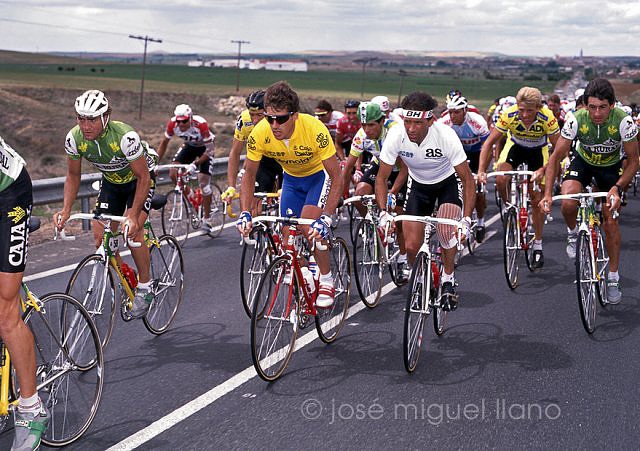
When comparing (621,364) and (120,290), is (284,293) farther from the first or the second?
(621,364)

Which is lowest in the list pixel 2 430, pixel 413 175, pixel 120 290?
pixel 2 430

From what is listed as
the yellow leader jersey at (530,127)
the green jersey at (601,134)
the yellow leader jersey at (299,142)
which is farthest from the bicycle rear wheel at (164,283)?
the yellow leader jersey at (530,127)

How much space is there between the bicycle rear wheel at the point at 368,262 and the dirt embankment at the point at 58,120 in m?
19.1

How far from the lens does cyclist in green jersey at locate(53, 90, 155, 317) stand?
619cm

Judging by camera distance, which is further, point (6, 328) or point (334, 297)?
point (334, 297)

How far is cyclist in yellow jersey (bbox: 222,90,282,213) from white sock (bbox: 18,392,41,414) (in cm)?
443

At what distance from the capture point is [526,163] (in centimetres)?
1096

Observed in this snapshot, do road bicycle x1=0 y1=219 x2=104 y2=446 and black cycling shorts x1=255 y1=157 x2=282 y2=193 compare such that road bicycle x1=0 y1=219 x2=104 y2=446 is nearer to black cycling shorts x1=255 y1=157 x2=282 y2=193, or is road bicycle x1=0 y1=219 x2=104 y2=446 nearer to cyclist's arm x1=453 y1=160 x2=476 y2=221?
cyclist's arm x1=453 y1=160 x2=476 y2=221

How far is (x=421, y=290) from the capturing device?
657 centimetres

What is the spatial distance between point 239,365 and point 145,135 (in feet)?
133

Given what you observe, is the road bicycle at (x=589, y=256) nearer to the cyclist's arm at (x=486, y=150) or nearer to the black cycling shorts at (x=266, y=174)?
the cyclist's arm at (x=486, y=150)

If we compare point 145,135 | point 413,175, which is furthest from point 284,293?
point 145,135

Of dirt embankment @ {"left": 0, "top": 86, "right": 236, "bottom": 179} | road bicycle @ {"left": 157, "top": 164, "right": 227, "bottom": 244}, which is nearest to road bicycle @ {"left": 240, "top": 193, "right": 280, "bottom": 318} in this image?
road bicycle @ {"left": 157, "top": 164, "right": 227, "bottom": 244}

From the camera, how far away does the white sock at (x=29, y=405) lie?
15.0 ft
